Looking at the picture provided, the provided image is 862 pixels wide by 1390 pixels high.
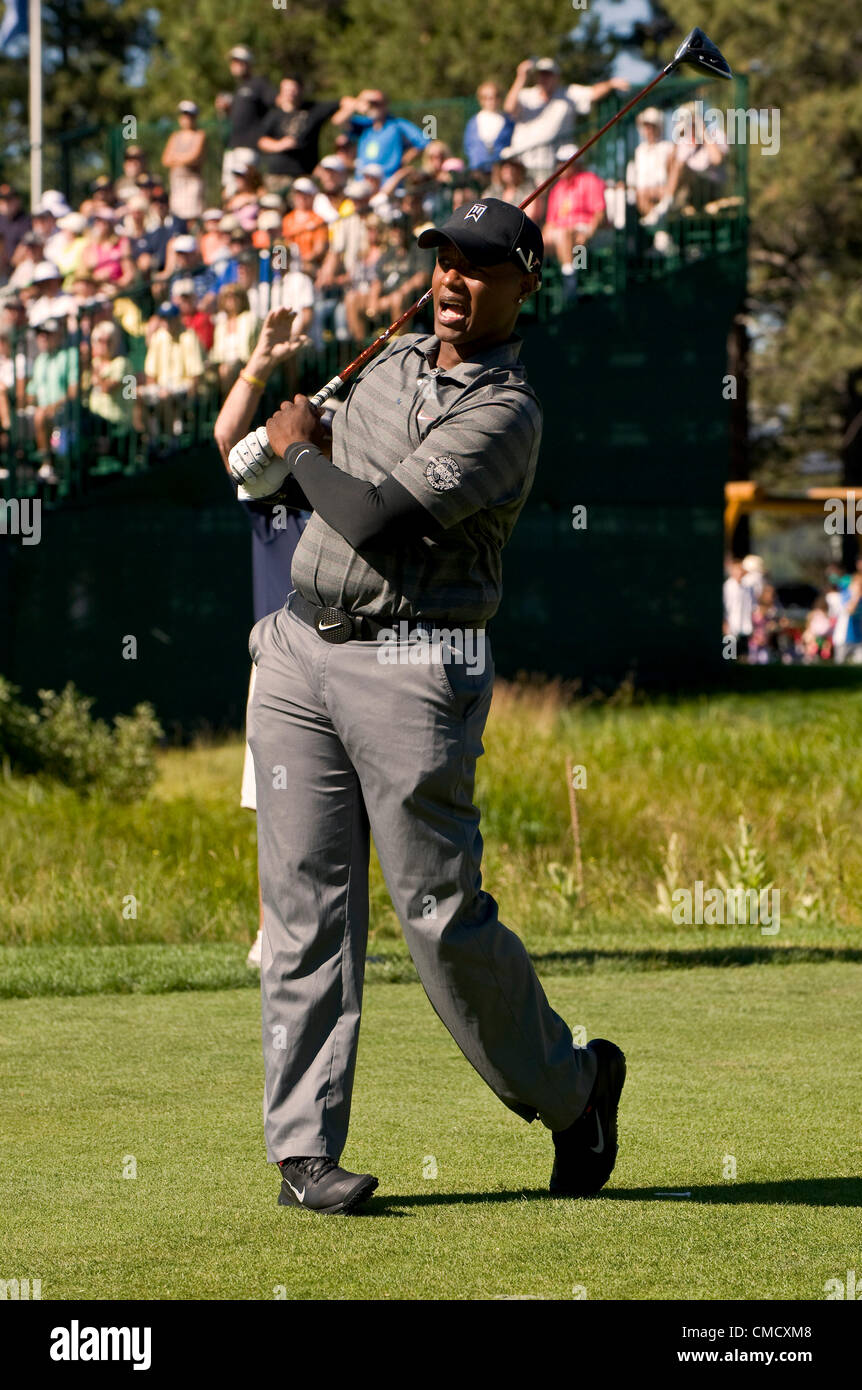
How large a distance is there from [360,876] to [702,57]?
2371mm

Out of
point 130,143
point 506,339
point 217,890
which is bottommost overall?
point 217,890

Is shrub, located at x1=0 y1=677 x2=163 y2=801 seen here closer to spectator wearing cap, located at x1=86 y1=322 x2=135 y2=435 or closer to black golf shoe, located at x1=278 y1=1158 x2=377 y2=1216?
spectator wearing cap, located at x1=86 y1=322 x2=135 y2=435

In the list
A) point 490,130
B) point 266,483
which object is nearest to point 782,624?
point 490,130

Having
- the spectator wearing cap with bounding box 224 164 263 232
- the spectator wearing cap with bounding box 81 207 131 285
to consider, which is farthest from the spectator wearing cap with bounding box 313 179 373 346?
the spectator wearing cap with bounding box 81 207 131 285

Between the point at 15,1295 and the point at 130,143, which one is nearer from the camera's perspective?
the point at 15,1295

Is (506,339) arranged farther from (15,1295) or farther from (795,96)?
Result: (795,96)

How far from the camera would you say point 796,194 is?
1542 inches

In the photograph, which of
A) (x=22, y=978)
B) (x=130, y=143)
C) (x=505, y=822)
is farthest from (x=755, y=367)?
(x=22, y=978)

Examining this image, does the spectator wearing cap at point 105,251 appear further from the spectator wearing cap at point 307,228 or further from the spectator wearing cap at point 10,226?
the spectator wearing cap at point 10,226

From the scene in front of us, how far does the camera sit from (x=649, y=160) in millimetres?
19266

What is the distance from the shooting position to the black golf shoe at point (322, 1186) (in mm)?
4223

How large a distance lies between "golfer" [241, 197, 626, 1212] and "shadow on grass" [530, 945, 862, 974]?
3.53 m

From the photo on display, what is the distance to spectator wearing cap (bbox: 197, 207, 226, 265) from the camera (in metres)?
17.6
